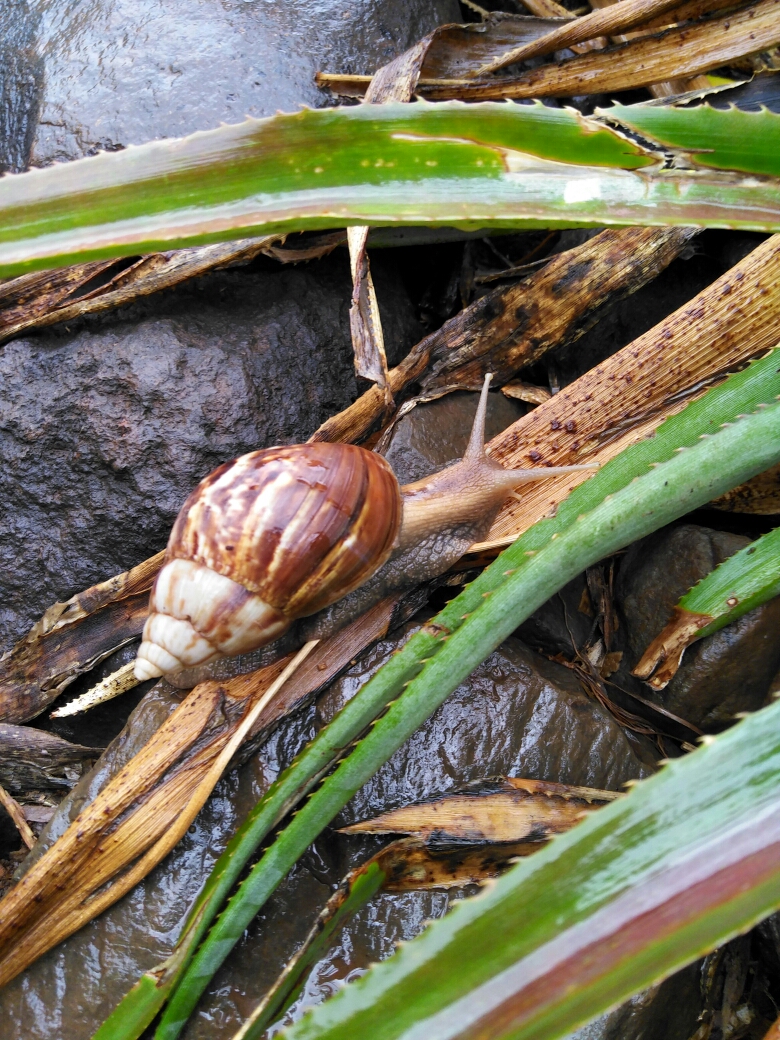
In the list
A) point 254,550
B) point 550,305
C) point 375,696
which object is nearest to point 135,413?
point 254,550

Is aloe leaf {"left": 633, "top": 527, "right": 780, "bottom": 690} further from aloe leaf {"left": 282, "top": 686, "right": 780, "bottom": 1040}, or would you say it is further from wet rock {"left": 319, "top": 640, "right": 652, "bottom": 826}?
aloe leaf {"left": 282, "top": 686, "right": 780, "bottom": 1040}

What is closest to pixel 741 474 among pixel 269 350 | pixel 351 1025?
pixel 351 1025

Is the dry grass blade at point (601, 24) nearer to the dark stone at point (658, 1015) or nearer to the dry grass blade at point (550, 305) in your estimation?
the dry grass blade at point (550, 305)

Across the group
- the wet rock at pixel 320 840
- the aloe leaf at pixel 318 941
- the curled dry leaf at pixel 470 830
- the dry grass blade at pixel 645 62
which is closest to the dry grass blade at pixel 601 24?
the dry grass blade at pixel 645 62

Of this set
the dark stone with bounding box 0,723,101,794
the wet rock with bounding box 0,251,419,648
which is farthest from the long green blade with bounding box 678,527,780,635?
the dark stone with bounding box 0,723,101,794

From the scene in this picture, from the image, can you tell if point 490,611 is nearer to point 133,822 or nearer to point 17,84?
point 133,822
